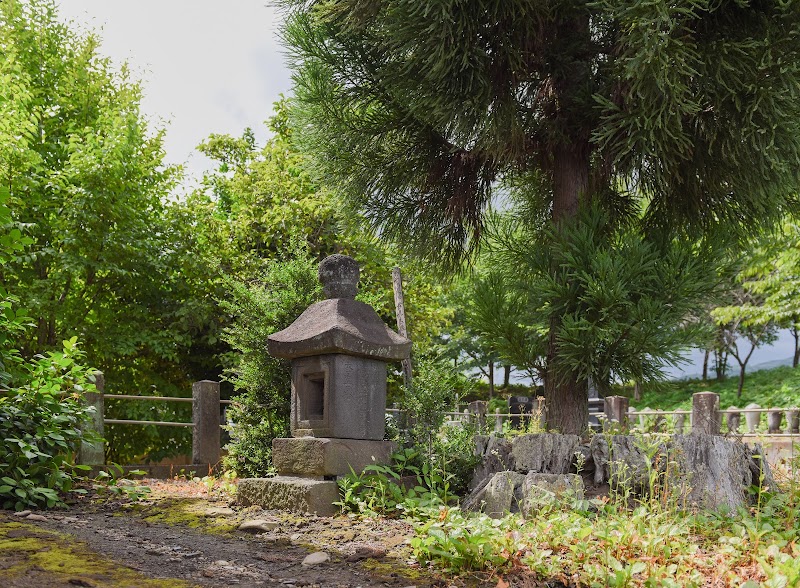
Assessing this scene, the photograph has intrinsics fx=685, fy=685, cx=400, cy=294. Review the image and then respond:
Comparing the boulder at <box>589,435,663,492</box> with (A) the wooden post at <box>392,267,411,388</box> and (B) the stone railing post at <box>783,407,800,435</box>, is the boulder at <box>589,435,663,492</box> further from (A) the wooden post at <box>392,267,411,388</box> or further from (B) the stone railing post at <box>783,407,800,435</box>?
(B) the stone railing post at <box>783,407,800,435</box>

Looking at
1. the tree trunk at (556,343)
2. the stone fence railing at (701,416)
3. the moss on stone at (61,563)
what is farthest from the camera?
the stone fence railing at (701,416)

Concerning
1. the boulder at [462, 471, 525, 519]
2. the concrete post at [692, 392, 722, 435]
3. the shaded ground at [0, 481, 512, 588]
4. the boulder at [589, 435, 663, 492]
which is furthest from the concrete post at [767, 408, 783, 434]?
the shaded ground at [0, 481, 512, 588]

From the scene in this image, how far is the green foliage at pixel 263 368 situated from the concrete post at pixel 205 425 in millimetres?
1401

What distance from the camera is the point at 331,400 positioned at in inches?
238

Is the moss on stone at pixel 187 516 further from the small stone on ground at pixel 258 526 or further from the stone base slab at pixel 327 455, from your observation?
the stone base slab at pixel 327 455

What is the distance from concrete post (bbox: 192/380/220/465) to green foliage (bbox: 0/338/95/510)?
308 centimetres

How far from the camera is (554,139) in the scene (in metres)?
A: 7.22

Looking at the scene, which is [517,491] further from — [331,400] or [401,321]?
[401,321]

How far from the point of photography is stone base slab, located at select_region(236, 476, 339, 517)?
5.62 metres

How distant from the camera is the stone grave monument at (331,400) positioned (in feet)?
19.2

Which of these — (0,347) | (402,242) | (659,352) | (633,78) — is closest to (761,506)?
(659,352)

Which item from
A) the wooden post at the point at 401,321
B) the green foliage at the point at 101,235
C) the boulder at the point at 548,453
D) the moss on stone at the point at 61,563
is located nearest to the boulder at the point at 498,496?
the boulder at the point at 548,453

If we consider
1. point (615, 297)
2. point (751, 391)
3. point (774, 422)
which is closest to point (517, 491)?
point (615, 297)

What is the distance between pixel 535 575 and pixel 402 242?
18.4ft
